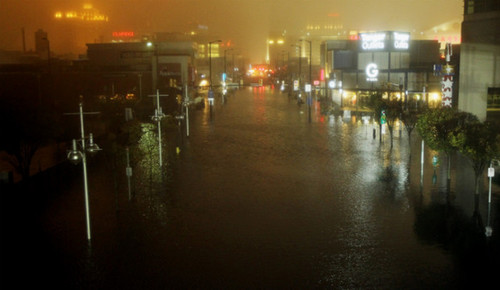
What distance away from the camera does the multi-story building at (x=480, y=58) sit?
106 feet

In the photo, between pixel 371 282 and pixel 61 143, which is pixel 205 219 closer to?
pixel 371 282

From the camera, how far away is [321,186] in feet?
71.2

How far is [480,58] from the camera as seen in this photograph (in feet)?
109

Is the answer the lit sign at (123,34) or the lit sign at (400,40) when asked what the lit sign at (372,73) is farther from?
the lit sign at (123,34)

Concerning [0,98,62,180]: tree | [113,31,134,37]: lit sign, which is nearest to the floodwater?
[0,98,62,180]: tree

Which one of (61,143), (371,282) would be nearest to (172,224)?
(371,282)

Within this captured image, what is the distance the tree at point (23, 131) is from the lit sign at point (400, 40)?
47903mm

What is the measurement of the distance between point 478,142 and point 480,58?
19.4 metres

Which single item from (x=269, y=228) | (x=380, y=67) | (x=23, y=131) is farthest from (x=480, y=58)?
(x=380, y=67)

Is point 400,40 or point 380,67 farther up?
point 400,40

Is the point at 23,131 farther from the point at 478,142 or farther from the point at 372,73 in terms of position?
the point at 372,73

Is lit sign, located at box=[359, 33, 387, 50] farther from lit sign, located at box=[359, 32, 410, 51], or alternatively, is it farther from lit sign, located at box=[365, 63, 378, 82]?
lit sign, located at box=[365, 63, 378, 82]

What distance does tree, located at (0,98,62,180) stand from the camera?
22797 mm

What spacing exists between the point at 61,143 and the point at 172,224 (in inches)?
839
